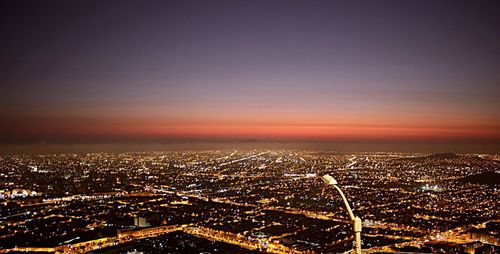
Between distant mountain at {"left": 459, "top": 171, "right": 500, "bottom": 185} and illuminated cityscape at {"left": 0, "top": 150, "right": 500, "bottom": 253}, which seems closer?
illuminated cityscape at {"left": 0, "top": 150, "right": 500, "bottom": 253}

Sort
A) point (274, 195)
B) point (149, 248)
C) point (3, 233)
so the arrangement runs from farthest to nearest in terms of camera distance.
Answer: point (274, 195), point (3, 233), point (149, 248)

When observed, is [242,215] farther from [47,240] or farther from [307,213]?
[47,240]

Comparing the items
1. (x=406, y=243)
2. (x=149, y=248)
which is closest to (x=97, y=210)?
(x=149, y=248)

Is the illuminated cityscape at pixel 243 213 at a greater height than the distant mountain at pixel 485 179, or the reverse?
the distant mountain at pixel 485 179

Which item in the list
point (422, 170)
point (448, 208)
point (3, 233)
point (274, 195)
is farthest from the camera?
point (422, 170)

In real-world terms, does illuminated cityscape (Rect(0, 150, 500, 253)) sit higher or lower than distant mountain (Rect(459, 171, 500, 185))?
lower

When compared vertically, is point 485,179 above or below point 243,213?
above

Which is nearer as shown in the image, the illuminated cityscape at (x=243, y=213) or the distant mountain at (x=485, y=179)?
the illuminated cityscape at (x=243, y=213)

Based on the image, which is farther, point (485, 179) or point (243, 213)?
point (485, 179)
